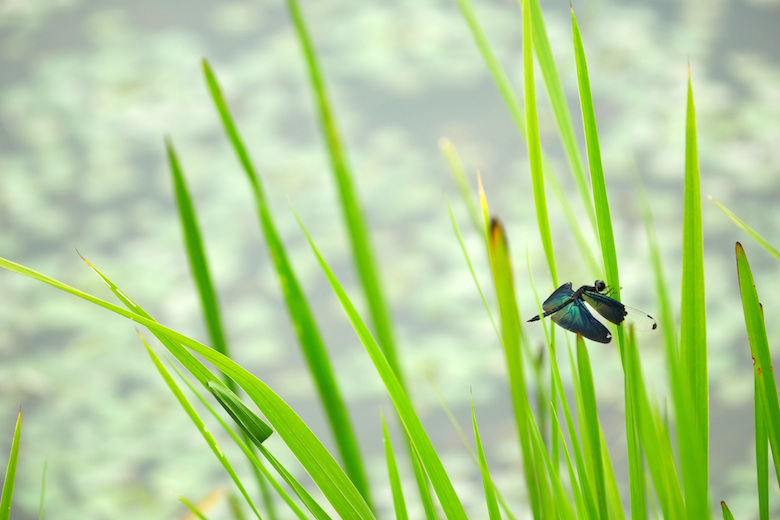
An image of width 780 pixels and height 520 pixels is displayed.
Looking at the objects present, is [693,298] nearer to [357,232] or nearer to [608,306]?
[608,306]

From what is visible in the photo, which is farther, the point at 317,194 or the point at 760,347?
the point at 317,194

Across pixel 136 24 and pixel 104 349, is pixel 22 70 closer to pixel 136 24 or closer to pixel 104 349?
pixel 136 24

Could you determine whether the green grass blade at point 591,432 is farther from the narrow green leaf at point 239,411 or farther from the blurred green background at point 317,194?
the blurred green background at point 317,194

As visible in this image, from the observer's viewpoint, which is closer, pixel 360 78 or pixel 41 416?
pixel 41 416

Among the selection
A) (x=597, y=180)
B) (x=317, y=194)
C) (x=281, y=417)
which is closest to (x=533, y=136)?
(x=597, y=180)

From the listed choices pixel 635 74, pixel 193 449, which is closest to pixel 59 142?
pixel 193 449
